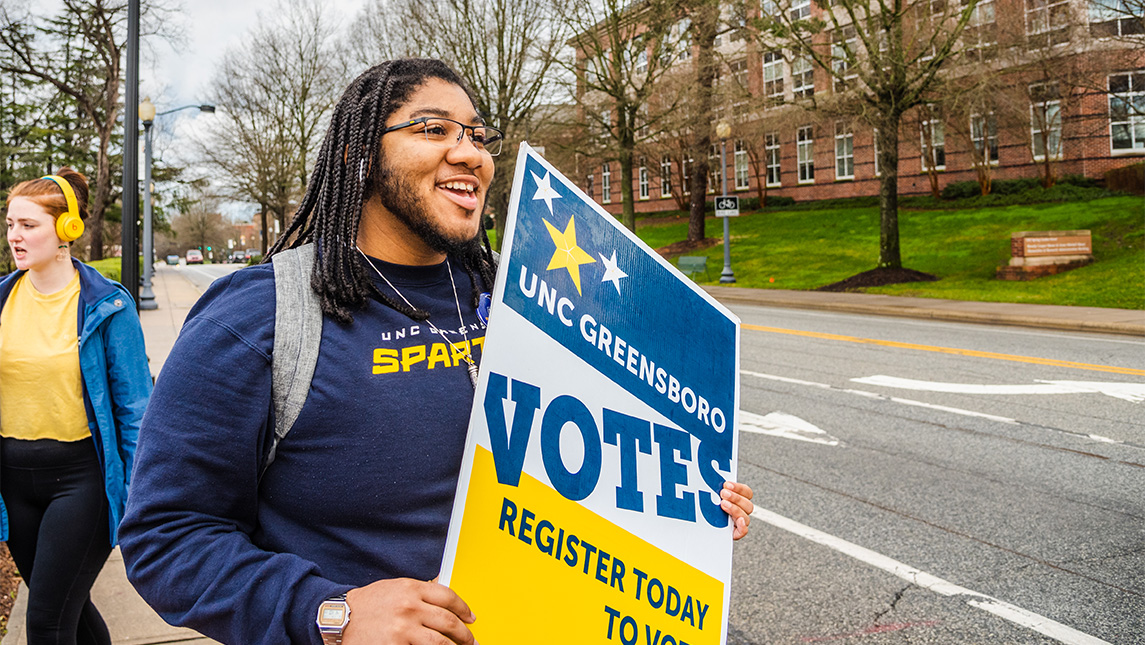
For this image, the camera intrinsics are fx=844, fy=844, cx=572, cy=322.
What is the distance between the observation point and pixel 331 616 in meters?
1.31

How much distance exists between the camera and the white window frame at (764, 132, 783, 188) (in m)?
42.2

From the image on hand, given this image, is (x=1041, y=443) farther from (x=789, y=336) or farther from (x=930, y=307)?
(x=930, y=307)

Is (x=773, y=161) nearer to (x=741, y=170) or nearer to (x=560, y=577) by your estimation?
Result: (x=741, y=170)

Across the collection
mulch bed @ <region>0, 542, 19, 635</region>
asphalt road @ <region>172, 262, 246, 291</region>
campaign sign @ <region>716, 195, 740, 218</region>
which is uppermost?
campaign sign @ <region>716, 195, 740, 218</region>

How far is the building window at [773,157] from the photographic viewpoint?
42.2 metres

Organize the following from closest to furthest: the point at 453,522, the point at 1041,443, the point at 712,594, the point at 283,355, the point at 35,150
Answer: the point at 453,522, the point at 283,355, the point at 712,594, the point at 1041,443, the point at 35,150

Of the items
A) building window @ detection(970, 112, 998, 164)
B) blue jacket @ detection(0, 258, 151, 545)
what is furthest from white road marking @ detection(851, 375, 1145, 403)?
building window @ detection(970, 112, 998, 164)

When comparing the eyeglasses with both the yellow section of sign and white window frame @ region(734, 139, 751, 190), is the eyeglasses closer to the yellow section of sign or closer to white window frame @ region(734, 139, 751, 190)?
the yellow section of sign

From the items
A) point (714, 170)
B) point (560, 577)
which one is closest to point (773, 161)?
point (714, 170)

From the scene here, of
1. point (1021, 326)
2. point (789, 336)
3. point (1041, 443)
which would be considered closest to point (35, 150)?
point (789, 336)

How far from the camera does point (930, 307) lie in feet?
55.3

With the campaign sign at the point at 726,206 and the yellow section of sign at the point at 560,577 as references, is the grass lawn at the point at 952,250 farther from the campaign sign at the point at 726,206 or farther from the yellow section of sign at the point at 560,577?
the yellow section of sign at the point at 560,577

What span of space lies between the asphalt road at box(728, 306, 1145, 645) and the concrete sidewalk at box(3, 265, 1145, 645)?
2.65m

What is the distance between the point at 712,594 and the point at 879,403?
23.5ft
